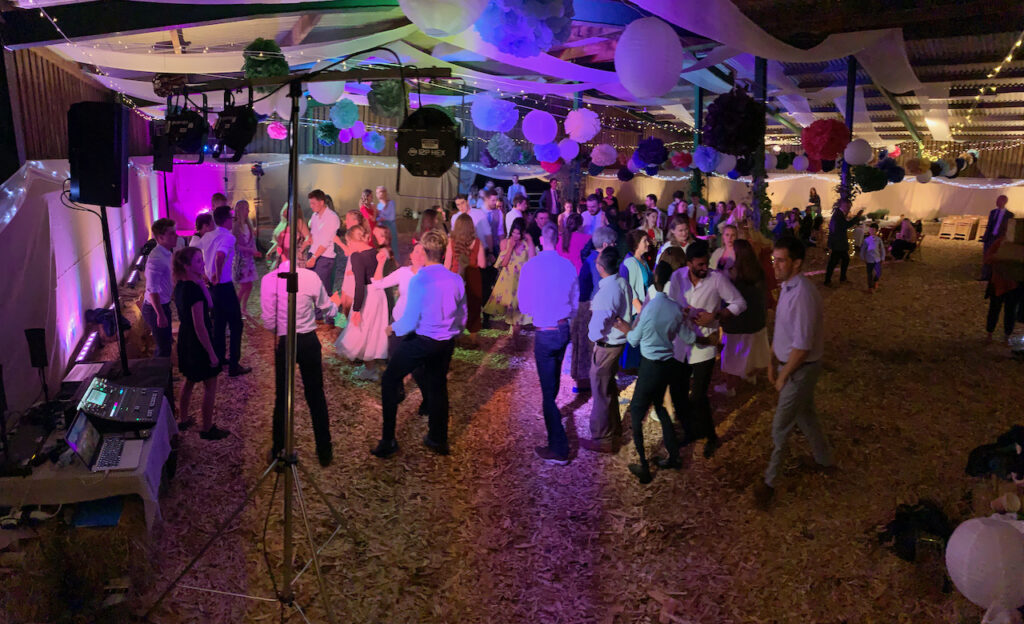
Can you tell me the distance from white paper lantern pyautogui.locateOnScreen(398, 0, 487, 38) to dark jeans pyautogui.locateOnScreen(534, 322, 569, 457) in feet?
7.22

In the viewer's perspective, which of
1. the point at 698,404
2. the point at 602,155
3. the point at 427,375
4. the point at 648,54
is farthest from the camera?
the point at 602,155

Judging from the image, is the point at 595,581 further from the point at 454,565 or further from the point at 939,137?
the point at 939,137

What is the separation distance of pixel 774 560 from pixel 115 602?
3.37m

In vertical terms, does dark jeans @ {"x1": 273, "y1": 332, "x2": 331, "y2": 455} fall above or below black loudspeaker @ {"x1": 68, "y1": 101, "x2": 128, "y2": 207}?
below

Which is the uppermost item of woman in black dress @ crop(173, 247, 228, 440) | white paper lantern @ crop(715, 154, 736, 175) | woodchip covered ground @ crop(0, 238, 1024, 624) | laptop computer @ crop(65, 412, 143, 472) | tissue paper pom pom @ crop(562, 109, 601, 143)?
tissue paper pom pom @ crop(562, 109, 601, 143)

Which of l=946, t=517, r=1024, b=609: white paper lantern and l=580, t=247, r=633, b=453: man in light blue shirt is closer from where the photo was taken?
l=946, t=517, r=1024, b=609: white paper lantern

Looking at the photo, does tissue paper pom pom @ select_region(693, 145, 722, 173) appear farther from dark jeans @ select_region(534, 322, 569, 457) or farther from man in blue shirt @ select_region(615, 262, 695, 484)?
dark jeans @ select_region(534, 322, 569, 457)

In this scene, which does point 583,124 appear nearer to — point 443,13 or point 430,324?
point 443,13

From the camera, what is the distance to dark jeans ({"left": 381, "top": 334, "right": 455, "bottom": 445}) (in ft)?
14.4

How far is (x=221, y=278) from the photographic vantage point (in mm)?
5867

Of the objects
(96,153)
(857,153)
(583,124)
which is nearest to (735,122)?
(583,124)

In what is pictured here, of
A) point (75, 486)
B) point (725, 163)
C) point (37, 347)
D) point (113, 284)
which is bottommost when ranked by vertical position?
point (75, 486)

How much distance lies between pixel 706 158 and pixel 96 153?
26.9 ft

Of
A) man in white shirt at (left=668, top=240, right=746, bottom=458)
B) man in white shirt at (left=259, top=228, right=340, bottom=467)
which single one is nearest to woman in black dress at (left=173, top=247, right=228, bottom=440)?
man in white shirt at (left=259, top=228, right=340, bottom=467)
